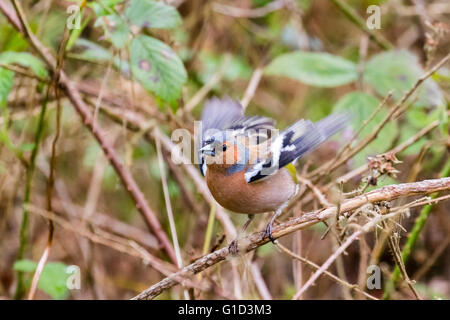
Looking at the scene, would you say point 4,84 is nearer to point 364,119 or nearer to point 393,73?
point 364,119

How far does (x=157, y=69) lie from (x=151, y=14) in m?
0.29

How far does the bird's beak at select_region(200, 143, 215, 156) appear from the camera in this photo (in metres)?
2.68

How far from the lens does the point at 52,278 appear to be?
119 inches

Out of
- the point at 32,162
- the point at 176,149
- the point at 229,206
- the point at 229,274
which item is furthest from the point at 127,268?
the point at 229,206

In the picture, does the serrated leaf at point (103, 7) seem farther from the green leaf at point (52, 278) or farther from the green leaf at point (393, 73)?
the green leaf at point (393, 73)

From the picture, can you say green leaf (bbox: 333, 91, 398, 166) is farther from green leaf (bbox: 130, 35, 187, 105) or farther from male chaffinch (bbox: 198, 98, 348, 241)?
green leaf (bbox: 130, 35, 187, 105)

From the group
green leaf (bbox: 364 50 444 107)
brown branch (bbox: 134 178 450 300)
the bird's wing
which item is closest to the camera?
brown branch (bbox: 134 178 450 300)

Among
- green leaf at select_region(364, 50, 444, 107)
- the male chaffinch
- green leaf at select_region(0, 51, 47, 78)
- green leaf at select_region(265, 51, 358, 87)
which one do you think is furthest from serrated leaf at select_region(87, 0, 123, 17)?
green leaf at select_region(364, 50, 444, 107)

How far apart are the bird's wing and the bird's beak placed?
0.19 meters

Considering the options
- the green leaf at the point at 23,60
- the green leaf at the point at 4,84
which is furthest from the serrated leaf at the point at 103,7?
the green leaf at the point at 4,84

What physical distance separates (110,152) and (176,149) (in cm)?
66

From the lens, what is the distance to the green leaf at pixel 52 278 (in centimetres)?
294

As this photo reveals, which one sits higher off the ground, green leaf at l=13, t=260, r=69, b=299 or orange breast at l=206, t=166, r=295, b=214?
orange breast at l=206, t=166, r=295, b=214
